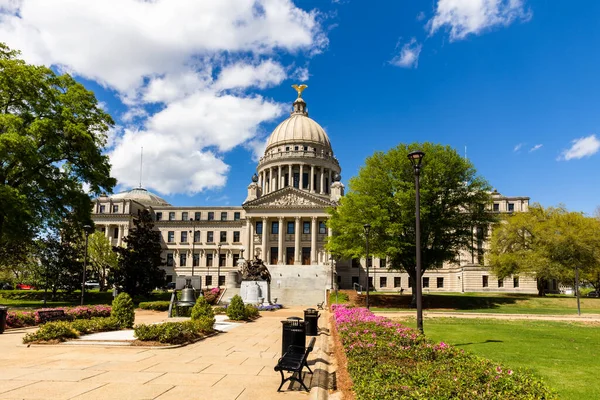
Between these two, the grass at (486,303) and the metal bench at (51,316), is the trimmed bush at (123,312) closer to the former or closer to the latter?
the metal bench at (51,316)

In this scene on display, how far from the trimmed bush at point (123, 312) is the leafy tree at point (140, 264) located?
3064cm

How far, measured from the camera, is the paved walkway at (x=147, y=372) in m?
9.20

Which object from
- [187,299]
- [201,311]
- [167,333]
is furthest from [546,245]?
[167,333]

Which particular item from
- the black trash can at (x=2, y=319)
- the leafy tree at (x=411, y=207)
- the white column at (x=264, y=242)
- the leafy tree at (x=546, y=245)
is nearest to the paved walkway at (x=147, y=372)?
the black trash can at (x=2, y=319)

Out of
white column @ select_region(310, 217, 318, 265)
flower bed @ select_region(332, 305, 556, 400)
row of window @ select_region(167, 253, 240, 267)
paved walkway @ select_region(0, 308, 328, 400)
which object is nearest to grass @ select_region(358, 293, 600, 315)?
paved walkway @ select_region(0, 308, 328, 400)

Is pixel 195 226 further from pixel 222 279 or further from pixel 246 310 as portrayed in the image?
pixel 246 310

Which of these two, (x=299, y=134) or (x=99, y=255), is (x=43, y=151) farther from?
(x=299, y=134)

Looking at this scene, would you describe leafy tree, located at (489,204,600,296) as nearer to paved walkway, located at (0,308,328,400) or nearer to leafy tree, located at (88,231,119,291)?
paved walkway, located at (0,308,328,400)

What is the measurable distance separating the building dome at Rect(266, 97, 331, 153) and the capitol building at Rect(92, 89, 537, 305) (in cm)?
22

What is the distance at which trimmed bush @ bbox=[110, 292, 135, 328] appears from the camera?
2081 cm

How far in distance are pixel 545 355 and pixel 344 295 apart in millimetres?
31702

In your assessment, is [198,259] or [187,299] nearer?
[187,299]

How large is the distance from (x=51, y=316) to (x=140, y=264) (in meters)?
28.8

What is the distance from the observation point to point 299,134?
9850 centimetres
